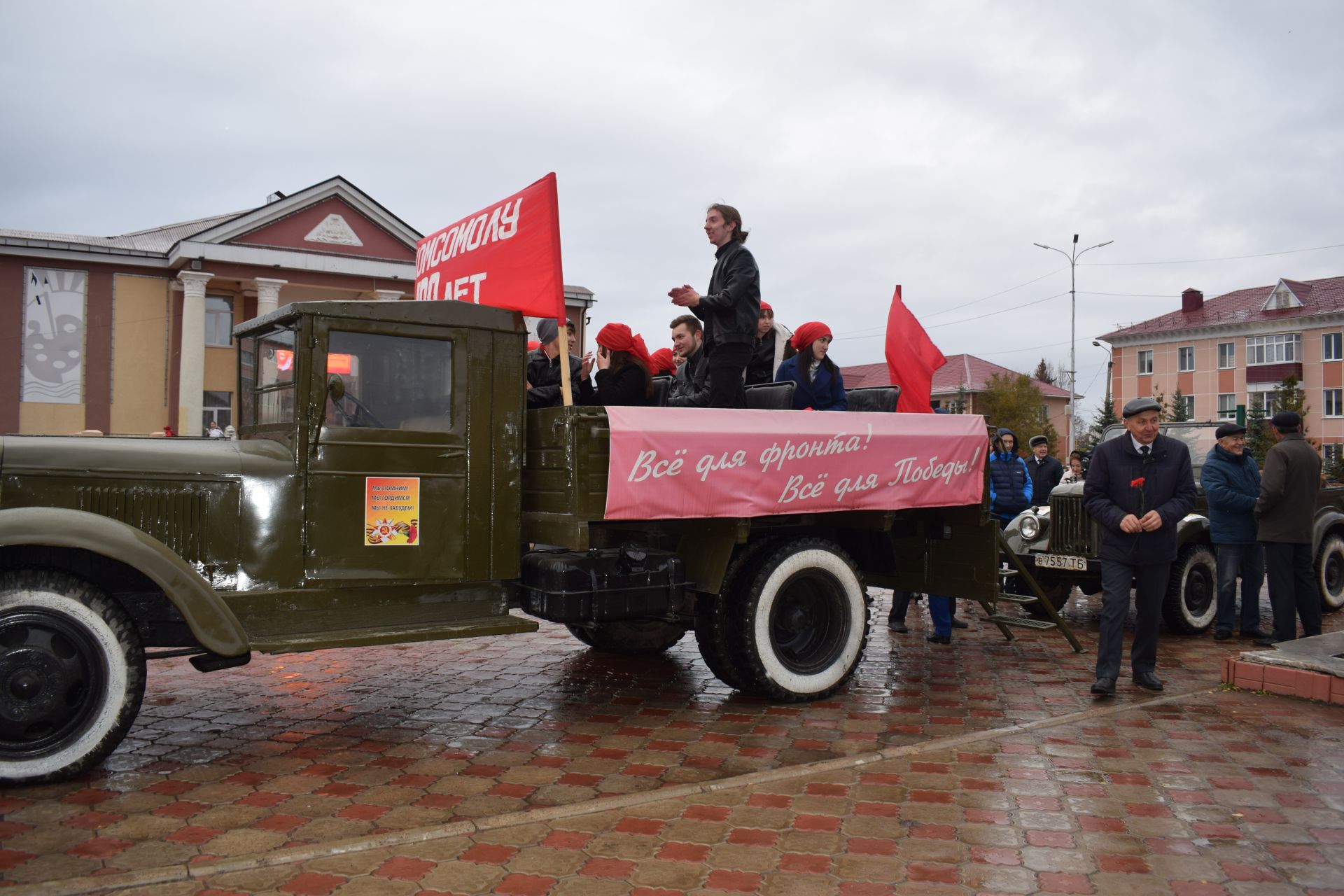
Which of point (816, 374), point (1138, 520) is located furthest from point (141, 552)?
point (1138, 520)

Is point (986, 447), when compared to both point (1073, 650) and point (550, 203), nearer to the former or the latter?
point (1073, 650)

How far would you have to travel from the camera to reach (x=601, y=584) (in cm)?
496

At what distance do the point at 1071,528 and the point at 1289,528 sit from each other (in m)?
1.60

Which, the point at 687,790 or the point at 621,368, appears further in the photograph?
the point at 621,368

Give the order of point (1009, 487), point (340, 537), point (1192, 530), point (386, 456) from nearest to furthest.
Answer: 1. point (340, 537)
2. point (386, 456)
3. point (1192, 530)
4. point (1009, 487)

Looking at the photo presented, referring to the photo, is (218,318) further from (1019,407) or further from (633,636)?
(1019,407)

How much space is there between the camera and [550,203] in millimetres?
5395

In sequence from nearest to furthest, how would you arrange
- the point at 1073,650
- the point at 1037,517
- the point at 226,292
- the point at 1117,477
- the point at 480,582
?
the point at 480,582
the point at 1117,477
the point at 1073,650
the point at 1037,517
the point at 226,292

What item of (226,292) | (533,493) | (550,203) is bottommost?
(533,493)

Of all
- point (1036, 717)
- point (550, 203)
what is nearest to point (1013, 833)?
point (1036, 717)

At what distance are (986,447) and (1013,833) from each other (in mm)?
3083

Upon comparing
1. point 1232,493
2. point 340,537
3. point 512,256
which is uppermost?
point 512,256

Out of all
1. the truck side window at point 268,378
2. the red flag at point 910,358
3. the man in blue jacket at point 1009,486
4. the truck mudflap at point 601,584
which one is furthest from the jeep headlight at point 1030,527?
the truck side window at point 268,378

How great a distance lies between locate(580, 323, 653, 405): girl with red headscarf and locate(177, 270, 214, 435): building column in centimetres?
2350
